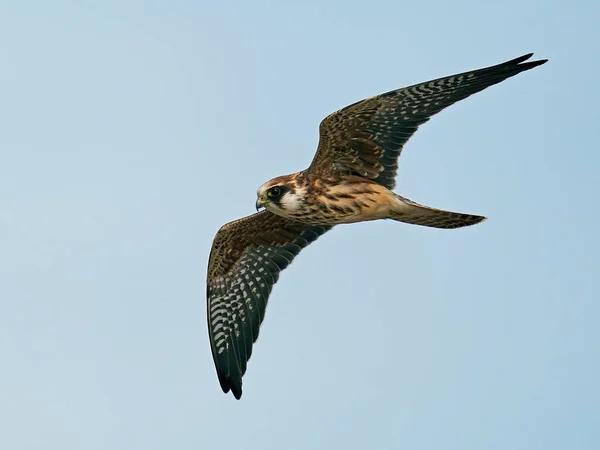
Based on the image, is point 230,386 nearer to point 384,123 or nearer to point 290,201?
point 290,201

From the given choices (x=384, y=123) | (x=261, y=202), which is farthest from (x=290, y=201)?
(x=384, y=123)

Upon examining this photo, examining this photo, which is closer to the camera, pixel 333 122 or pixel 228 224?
pixel 333 122

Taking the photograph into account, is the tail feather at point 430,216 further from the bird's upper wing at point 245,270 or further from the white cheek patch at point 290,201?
the bird's upper wing at point 245,270

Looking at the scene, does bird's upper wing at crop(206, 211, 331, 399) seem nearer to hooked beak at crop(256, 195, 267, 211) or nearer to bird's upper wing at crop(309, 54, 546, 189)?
hooked beak at crop(256, 195, 267, 211)

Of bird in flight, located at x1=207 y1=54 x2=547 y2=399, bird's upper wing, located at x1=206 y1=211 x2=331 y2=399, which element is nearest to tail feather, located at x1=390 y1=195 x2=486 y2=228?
bird in flight, located at x1=207 y1=54 x2=547 y2=399

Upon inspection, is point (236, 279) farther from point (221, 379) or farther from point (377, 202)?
point (377, 202)

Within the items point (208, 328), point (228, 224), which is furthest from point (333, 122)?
point (208, 328)

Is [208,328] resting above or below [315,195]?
below
